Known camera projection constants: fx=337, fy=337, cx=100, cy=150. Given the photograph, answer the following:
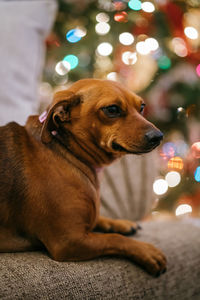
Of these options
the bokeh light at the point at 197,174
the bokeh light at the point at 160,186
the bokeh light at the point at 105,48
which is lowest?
the bokeh light at the point at 160,186

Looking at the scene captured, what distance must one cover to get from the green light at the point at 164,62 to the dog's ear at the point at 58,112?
1.02m

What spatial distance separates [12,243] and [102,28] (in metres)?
1.41

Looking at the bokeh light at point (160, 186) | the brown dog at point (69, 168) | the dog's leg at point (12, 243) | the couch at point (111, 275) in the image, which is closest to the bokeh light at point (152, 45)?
the bokeh light at point (160, 186)

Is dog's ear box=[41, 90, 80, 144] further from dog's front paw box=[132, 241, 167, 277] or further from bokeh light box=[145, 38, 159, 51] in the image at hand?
bokeh light box=[145, 38, 159, 51]

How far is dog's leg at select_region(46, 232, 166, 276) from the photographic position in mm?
922

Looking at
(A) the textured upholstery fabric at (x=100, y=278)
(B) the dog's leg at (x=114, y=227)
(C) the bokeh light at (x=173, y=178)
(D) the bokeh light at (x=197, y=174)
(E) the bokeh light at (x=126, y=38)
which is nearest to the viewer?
(A) the textured upholstery fabric at (x=100, y=278)

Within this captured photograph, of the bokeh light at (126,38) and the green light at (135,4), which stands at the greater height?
the green light at (135,4)

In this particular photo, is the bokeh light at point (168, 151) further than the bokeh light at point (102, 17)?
No

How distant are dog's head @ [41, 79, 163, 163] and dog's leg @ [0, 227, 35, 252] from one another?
0.94 feet

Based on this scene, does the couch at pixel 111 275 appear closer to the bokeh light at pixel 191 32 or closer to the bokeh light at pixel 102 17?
the bokeh light at pixel 191 32

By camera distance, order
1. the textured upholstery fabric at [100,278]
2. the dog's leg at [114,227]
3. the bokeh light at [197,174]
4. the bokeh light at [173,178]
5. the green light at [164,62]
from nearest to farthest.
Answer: the textured upholstery fabric at [100,278] < the dog's leg at [114,227] < the bokeh light at [197,174] < the bokeh light at [173,178] < the green light at [164,62]

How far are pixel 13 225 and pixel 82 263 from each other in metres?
0.22

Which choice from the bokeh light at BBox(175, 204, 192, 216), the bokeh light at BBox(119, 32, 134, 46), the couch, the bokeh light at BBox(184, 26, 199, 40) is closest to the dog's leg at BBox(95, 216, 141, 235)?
the couch

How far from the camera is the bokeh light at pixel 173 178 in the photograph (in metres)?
1.64
